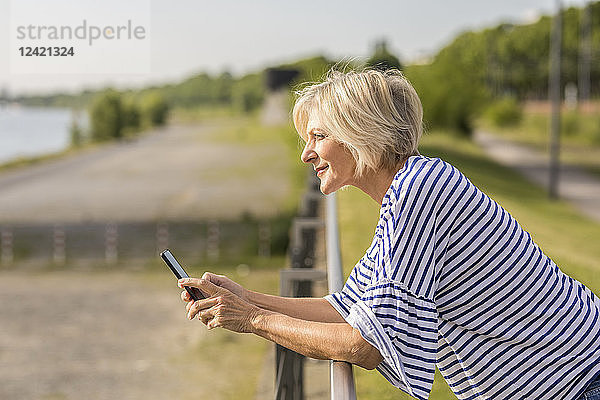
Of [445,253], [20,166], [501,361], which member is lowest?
[20,166]

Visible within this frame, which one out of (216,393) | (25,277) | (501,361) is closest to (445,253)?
(501,361)

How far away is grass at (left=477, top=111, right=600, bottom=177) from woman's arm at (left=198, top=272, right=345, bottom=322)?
3063 centimetres

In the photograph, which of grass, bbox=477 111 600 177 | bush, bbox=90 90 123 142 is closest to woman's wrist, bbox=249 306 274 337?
grass, bbox=477 111 600 177

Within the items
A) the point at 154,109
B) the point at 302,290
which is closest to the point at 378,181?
the point at 302,290

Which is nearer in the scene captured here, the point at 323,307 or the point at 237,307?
the point at 237,307

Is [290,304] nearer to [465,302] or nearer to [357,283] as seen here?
[357,283]

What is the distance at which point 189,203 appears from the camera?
26641 millimetres

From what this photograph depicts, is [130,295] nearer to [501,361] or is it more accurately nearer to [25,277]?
[25,277]

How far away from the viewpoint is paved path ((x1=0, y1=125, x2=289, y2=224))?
80.4 ft

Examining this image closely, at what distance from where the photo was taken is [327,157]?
2.13 m

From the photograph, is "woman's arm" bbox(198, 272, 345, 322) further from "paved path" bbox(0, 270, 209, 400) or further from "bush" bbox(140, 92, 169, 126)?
"bush" bbox(140, 92, 169, 126)

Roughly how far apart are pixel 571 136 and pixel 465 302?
164ft

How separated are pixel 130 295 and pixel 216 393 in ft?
17.6

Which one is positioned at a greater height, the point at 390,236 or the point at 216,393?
the point at 390,236
